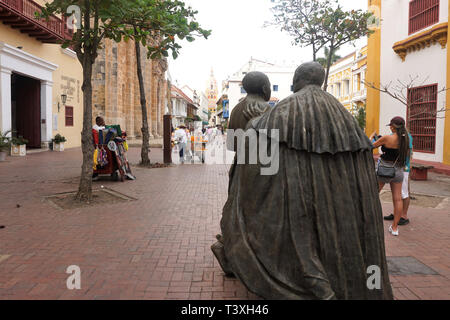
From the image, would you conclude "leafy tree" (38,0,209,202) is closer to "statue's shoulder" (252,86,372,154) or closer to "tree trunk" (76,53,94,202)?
"tree trunk" (76,53,94,202)

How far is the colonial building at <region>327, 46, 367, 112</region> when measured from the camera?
97.1 feet

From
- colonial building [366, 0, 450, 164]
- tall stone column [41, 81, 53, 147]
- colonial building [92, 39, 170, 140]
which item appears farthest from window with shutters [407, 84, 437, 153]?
colonial building [92, 39, 170, 140]

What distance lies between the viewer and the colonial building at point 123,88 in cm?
2422

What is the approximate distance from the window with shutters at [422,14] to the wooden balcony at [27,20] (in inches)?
554

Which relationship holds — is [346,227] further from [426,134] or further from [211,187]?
[426,134]

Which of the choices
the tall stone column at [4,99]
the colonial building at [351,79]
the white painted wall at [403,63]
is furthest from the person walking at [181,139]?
the colonial building at [351,79]

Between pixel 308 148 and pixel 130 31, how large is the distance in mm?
5907

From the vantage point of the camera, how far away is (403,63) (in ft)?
47.8

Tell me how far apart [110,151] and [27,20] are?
349 inches

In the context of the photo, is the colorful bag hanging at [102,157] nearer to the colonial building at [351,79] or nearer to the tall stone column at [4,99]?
the tall stone column at [4,99]

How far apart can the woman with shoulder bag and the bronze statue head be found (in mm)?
2638

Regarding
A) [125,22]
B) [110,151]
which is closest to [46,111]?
[110,151]

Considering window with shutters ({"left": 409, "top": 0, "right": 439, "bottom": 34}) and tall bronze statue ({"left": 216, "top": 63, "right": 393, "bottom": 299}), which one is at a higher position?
window with shutters ({"left": 409, "top": 0, "right": 439, "bottom": 34})
